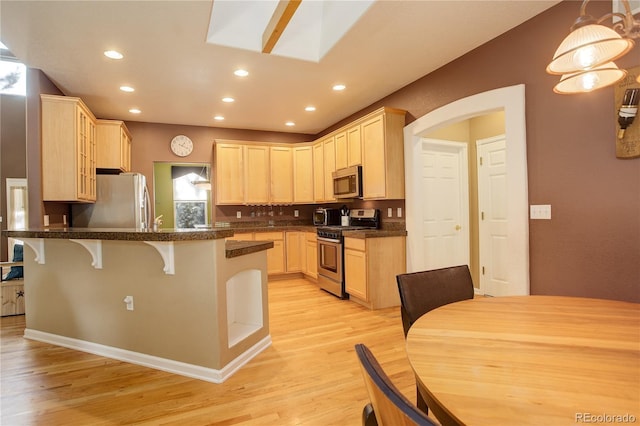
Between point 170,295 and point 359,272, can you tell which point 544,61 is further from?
point 170,295

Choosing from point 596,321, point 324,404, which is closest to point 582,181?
point 596,321

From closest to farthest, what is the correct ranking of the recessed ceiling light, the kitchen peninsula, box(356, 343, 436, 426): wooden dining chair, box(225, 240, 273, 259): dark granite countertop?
box(356, 343, 436, 426): wooden dining chair < the kitchen peninsula < box(225, 240, 273, 259): dark granite countertop < the recessed ceiling light

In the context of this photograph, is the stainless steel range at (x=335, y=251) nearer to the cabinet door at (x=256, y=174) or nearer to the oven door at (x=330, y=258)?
the oven door at (x=330, y=258)

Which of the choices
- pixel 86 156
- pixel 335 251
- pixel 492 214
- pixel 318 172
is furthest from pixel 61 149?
pixel 492 214

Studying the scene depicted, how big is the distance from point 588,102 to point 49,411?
411cm

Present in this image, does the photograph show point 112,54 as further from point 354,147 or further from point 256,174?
point 354,147

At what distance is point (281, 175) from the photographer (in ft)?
19.1

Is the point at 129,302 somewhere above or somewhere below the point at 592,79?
below

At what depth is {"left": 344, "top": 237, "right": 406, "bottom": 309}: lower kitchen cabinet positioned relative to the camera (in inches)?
150

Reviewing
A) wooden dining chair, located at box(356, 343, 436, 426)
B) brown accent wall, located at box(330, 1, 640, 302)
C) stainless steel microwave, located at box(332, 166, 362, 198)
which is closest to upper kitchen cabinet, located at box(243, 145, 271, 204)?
stainless steel microwave, located at box(332, 166, 362, 198)

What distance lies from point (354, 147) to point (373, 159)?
1.68 feet

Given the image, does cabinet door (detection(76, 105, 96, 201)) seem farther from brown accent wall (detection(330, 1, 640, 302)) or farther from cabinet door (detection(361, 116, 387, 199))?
brown accent wall (detection(330, 1, 640, 302))

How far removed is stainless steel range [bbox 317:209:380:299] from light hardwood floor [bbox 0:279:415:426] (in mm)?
1257

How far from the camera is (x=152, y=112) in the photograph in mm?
4867
